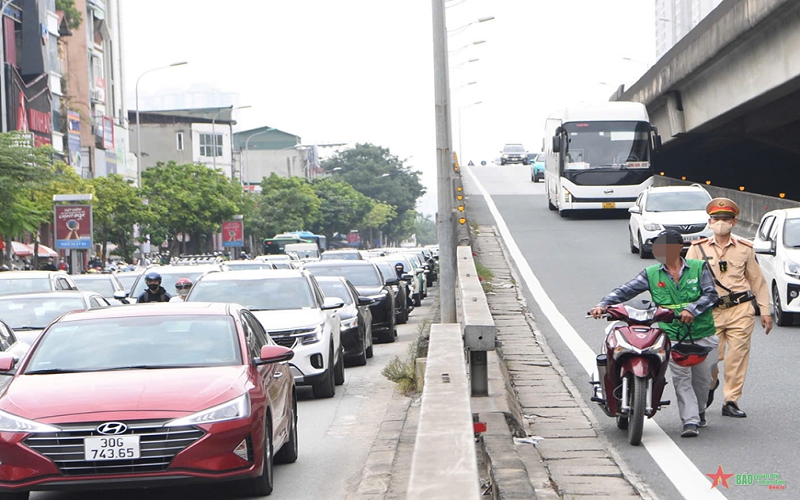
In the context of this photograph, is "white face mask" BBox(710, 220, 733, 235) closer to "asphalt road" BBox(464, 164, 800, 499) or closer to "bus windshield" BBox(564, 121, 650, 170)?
"asphalt road" BBox(464, 164, 800, 499)

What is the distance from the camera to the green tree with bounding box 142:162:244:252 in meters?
69.8

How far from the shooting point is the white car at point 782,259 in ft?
54.8

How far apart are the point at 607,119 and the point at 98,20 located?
184ft

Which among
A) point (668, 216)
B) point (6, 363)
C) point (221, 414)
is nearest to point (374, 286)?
point (668, 216)

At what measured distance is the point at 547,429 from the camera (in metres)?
9.69

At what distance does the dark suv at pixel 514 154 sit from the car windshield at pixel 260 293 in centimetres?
8529

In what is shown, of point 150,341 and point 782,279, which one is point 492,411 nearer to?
point 150,341

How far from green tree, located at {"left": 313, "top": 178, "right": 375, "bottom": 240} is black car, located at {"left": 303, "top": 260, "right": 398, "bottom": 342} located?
9689 centimetres

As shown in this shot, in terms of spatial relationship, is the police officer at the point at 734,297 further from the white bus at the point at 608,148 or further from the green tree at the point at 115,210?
the green tree at the point at 115,210

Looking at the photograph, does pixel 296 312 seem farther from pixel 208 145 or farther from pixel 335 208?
pixel 335 208

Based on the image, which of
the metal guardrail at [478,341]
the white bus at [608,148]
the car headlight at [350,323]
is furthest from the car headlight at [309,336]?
the white bus at [608,148]

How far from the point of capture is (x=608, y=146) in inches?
1524

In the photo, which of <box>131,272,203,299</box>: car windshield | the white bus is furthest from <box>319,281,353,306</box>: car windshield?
the white bus

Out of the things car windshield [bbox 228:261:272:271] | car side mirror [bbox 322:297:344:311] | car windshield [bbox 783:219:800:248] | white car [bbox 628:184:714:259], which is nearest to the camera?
car side mirror [bbox 322:297:344:311]
